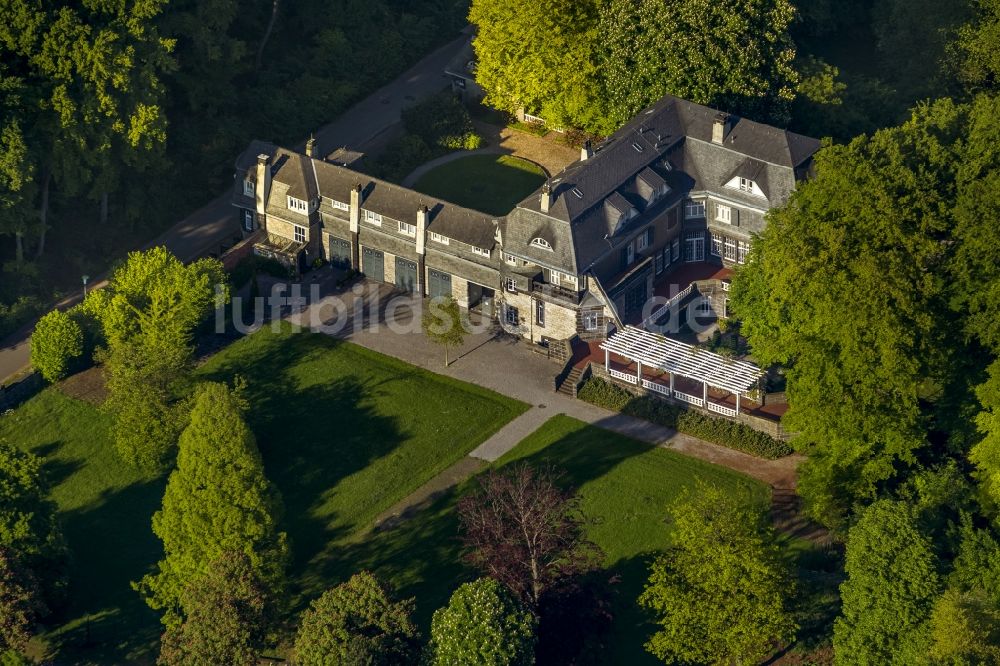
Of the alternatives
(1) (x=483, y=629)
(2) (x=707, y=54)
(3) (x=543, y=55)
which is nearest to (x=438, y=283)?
(3) (x=543, y=55)

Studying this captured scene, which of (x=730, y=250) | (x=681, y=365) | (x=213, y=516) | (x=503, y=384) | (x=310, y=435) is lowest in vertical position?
(x=310, y=435)

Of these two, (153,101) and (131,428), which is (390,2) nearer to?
(153,101)

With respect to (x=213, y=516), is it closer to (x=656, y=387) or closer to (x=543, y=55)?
(x=656, y=387)

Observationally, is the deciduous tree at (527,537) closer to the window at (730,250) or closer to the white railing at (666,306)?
the white railing at (666,306)

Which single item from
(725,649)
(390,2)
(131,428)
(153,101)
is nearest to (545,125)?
(390,2)

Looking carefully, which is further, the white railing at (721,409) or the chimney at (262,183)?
the chimney at (262,183)

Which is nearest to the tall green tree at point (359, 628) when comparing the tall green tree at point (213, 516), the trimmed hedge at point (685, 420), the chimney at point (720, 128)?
the tall green tree at point (213, 516)

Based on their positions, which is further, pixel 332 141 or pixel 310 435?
pixel 332 141
